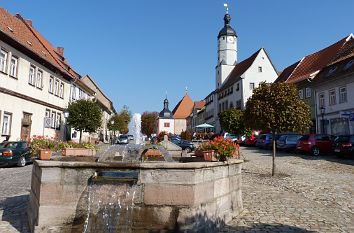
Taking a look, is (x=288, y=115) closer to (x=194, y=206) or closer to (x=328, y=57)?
(x=194, y=206)

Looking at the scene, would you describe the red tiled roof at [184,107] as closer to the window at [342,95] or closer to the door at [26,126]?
the window at [342,95]

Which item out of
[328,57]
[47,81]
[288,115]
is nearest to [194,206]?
[288,115]

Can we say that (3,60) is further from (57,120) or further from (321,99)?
(321,99)

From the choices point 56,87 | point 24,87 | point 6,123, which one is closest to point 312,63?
point 56,87

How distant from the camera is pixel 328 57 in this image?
120ft

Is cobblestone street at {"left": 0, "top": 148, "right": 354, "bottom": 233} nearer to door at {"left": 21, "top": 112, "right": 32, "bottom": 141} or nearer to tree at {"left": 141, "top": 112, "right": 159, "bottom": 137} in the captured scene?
door at {"left": 21, "top": 112, "right": 32, "bottom": 141}

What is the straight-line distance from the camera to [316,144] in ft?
80.6

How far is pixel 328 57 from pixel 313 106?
5.89 meters

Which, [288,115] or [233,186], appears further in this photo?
[288,115]

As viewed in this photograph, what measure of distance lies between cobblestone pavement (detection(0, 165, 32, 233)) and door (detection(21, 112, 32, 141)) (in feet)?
39.1

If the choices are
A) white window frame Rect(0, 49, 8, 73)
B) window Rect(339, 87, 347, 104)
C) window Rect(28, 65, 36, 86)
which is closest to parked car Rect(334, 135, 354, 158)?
window Rect(339, 87, 347, 104)

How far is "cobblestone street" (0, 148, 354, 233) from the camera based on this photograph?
708cm

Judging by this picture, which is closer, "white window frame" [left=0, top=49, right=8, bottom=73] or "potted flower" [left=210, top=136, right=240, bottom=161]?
"potted flower" [left=210, top=136, right=240, bottom=161]

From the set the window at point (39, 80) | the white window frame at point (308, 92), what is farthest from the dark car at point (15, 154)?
the white window frame at point (308, 92)
